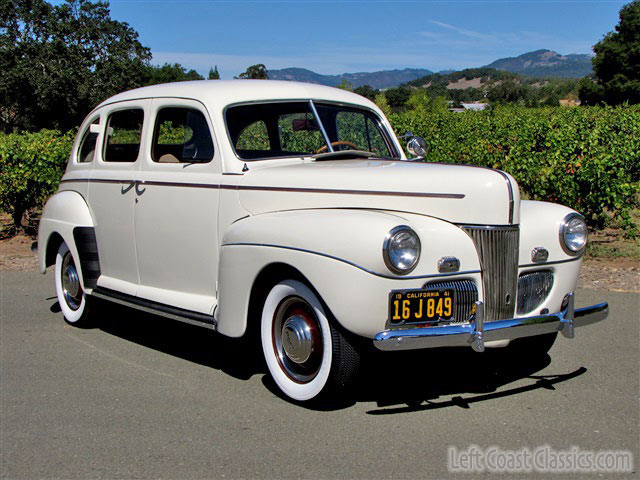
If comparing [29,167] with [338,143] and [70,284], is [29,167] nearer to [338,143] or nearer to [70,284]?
[70,284]

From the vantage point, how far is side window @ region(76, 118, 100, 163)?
6.29 m

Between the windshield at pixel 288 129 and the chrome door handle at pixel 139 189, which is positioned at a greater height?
the windshield at pixel 288 129

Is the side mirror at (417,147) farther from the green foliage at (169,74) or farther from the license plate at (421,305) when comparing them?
the green foliage at (169,74)

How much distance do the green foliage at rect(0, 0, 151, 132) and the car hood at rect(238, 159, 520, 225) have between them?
58724 mm

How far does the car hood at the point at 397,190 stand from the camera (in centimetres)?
414

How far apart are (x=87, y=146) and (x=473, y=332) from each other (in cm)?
401

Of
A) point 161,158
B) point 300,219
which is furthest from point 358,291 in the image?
point 161,158

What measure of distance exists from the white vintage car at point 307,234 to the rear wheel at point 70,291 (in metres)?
0.14

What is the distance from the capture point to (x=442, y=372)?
4.89 metres

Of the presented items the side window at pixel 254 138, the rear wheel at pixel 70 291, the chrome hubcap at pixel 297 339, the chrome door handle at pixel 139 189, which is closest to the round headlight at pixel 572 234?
the chrome hubcap at pixel 297 339

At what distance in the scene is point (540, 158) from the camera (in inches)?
362

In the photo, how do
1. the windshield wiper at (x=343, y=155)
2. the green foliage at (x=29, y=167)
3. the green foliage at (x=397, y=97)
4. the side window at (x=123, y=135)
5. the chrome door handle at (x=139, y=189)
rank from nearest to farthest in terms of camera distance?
the windshield wiper at (x=343, y=155), the chrome door handle at (x=139, y=189), the side window at (x=123, y=135), the green foliage at (x=29, y=167), the green foliage at (x=397, y=97)

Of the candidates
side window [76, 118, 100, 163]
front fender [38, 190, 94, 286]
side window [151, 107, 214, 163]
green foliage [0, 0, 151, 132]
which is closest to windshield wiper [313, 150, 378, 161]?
side window [151, 107, 214, 163]

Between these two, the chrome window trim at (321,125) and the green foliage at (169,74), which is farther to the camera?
the green foliage at (169,74)
